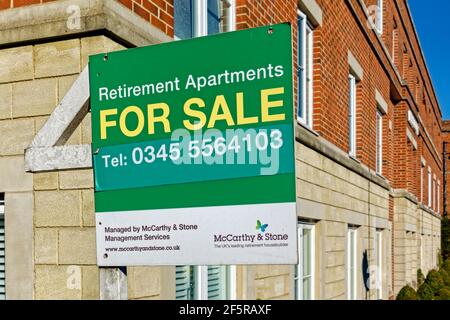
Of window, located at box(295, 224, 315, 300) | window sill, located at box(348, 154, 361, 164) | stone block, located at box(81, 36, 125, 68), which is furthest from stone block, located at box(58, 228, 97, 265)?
window sill, located at box(348, 154, 361, 164)

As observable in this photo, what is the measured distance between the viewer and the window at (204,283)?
5.92m

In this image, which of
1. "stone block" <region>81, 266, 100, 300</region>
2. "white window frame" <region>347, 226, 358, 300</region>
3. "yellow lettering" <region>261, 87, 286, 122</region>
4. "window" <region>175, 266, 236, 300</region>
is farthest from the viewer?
"white window frame" <region>347, 226, 358, 300</region>

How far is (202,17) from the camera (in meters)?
6.51

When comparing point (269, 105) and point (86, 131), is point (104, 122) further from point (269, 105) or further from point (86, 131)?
point (86, 131)

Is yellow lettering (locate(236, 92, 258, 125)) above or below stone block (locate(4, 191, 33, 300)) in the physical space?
above

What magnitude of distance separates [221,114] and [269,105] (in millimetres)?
250

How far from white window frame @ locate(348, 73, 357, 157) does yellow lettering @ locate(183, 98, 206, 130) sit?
1074 centimetres

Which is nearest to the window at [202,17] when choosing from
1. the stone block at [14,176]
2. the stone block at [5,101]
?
the stone block at [5,101]

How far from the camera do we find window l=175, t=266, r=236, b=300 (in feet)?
19.4

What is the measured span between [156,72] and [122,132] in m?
0.37

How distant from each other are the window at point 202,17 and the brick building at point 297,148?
0.01m

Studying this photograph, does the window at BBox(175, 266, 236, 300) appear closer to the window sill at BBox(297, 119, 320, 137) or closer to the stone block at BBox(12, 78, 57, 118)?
the stone block at BBox(12, 78, 57, 118)

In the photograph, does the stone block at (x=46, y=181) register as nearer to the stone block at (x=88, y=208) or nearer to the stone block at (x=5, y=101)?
the stone block at (x=88, y=208)

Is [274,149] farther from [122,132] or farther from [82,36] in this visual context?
[82,36]
